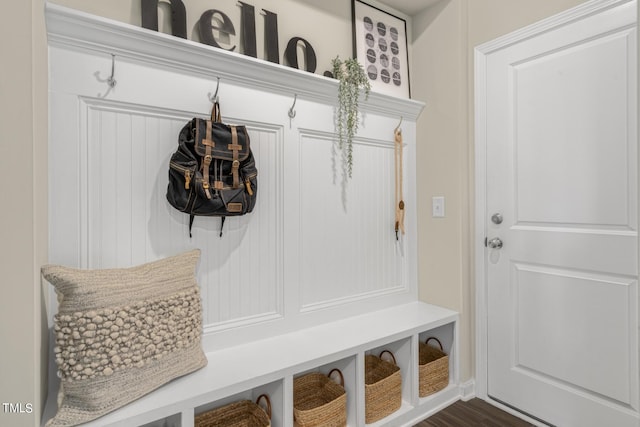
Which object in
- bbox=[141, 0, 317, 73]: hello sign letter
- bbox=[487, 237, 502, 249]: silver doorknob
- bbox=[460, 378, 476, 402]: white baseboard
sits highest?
bbox=[141, 0, 317, 73]: hello sign letter

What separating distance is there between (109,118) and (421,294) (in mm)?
1978

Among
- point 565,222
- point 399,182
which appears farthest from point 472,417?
point 399,182

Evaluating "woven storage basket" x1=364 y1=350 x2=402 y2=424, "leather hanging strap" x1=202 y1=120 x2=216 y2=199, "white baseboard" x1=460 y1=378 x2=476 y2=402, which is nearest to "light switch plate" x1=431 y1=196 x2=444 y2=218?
"woven storage basket" x1=364 y1=350 x2=402 y2=424

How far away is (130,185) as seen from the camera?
1377mm

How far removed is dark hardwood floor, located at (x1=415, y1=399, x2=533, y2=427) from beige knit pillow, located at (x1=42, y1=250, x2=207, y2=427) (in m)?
1.35

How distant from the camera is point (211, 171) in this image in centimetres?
140

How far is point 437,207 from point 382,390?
1100mm

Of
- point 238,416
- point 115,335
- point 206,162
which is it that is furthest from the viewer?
point 238,416

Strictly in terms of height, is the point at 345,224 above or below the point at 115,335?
above

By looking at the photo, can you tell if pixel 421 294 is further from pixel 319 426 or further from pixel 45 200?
pixel 45 200

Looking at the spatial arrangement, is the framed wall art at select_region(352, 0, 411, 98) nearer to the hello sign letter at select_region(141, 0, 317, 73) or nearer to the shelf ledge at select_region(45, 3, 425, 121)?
the shelf ledge at select_region(45, 3, 425, 121)

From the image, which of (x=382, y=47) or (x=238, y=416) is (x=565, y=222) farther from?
(x=238, y=416)

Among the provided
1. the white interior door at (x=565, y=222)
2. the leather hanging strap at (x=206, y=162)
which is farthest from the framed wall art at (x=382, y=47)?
the leather hanging strap at (x=206, y=162)

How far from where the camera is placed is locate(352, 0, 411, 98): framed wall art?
6.79ft
